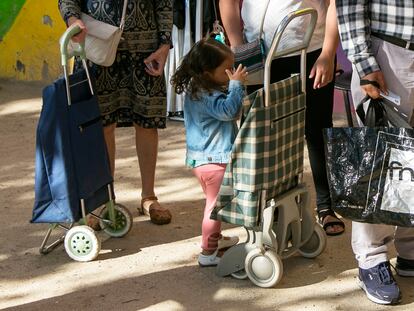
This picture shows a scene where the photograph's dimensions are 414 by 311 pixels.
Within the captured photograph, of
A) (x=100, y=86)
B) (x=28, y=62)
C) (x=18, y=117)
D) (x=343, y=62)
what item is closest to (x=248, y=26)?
(x=100, y=86)

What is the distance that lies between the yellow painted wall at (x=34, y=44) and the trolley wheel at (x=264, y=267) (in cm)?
452

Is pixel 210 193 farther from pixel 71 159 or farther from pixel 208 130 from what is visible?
pixel 71 159

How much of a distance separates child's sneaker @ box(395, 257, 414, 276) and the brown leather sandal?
1399mm

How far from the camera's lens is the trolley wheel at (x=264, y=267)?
13.9 ft

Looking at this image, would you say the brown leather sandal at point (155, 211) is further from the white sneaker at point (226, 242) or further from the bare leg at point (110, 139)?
the white sneaker at point (226, 242)

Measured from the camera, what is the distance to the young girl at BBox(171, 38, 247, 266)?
427 centimetres

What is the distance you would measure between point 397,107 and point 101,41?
1594 mm

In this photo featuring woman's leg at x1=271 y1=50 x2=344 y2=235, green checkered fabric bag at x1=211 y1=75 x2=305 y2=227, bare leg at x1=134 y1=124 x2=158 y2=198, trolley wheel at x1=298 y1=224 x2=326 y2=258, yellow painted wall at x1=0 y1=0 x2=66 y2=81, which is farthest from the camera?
yellow painted wall at x1=0 y1=0 x2=66 y2=81

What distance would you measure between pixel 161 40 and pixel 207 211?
1.05 meters

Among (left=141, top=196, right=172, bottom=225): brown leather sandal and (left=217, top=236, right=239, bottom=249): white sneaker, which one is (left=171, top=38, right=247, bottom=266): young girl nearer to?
(left=217, top=236, right=239, bottom=249): white sneaker

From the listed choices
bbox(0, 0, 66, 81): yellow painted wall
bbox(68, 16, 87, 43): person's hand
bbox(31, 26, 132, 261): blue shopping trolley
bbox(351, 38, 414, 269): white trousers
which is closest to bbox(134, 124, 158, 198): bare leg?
bbox(31, 26, 132, 261): blue shopping trolley

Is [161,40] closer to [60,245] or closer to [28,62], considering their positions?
[60,245]

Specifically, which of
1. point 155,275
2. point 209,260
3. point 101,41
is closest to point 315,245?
point 209,260

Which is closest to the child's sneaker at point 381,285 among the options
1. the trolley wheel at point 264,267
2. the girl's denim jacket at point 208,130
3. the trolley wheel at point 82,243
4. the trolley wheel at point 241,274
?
the trolley wheel at point 264,267
